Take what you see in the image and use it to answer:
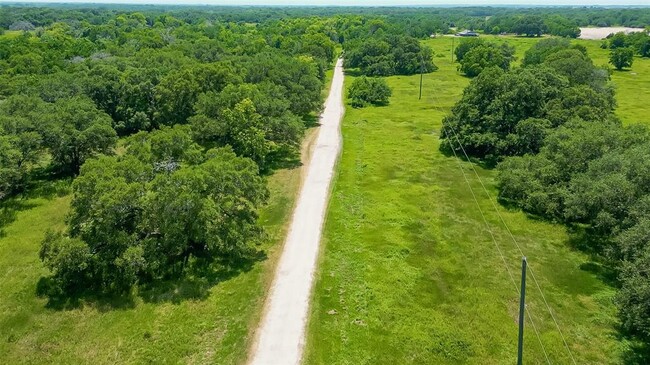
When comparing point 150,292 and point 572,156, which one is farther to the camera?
point 572,156

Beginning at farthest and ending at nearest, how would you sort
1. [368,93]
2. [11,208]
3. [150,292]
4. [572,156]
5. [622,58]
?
[622,58] → [368,93] → [11,208] → [572,156] → [150,292]

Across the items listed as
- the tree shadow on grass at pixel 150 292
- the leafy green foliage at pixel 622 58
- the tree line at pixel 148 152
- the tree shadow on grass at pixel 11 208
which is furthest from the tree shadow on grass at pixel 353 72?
the tree shadow on grass at pixel 150 292

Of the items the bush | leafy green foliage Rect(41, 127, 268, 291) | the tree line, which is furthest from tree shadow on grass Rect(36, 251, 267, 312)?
the bush

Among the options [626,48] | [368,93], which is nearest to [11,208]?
[368,93]

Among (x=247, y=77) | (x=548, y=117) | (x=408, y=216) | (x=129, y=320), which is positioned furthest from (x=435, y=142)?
(x=129, y=320)

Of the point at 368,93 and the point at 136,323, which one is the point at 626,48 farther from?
the point at 136,323
